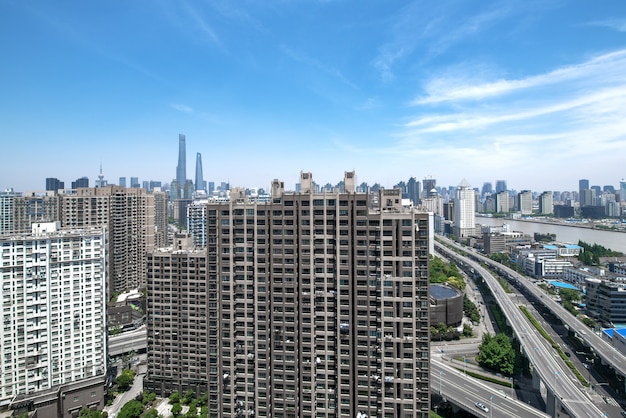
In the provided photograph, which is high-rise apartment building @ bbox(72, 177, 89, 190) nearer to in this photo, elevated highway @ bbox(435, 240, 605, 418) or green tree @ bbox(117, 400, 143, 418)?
green tree @ bbox(117, 400, 143, 418)

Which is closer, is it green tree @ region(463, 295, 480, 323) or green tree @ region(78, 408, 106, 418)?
green tree @ region(78, 408, 106, 418)

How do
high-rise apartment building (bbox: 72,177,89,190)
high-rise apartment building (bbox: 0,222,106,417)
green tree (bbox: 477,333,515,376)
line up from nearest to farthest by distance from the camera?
high-rise apartment building (bbox: 0,222,106,417) → green tree (bbox: 477,333,515,376) → high-rise apartment building (bbox: 72,177,89,190)

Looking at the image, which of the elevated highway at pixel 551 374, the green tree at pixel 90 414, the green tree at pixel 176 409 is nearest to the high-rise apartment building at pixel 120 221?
the green tree at pixel 90 414

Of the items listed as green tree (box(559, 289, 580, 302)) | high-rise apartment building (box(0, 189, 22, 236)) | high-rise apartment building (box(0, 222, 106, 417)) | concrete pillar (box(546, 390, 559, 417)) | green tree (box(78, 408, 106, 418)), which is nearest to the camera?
concrete pillar (box(546, 390, 559, 417))

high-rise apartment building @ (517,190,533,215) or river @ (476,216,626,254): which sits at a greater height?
high-rise apartment building @ (517,190,533,215)

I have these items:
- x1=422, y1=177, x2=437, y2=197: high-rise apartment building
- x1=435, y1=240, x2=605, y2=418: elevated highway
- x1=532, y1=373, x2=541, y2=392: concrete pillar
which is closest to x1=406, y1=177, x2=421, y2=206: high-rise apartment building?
x1=422, y1=177, x2=437, y2=197: high-rise apartment building

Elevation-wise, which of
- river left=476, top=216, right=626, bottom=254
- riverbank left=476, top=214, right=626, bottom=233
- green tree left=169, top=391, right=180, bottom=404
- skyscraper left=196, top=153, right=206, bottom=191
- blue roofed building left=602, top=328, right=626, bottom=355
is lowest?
green tree left=169, top=391, right=180, bottom=404

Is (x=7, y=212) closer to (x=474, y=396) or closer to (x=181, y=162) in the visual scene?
(x=474, y=396)
